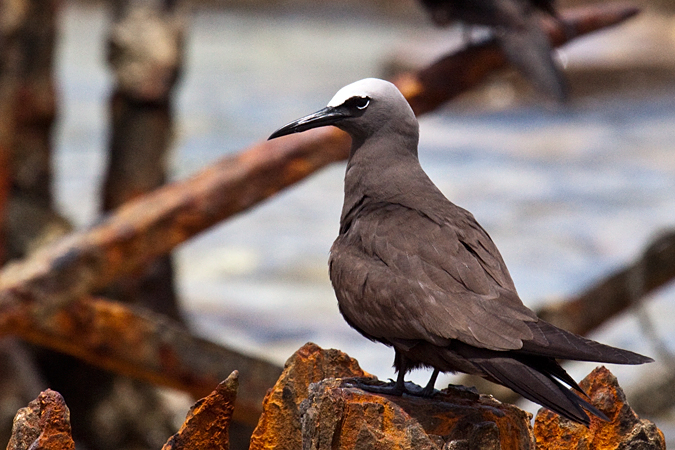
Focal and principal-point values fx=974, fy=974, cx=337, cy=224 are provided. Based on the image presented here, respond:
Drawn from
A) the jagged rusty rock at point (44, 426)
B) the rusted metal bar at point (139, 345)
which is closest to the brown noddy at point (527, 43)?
the rusted metal bar at point (139, 345)

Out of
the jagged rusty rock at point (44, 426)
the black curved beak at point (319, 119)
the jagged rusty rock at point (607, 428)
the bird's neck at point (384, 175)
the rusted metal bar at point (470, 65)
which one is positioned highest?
the rusted metal bar at point (470, 65)

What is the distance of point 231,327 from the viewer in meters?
6.38

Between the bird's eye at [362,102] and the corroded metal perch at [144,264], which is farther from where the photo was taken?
the corroded metal perch at [144,264]

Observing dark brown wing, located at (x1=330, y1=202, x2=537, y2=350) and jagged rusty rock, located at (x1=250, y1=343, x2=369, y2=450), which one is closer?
dark brown wing, located at (x1=330, y1=202, x2=537, y2=350)

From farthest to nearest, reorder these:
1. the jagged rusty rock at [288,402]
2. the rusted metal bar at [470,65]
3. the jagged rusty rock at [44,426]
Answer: the rusted metal bar at [470,65], the jagged rusty rock at [288,402], the jagged rusty rock at [44,426]

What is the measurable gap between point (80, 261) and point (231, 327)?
325 cm

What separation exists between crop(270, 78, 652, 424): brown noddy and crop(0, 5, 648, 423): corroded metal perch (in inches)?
57.2

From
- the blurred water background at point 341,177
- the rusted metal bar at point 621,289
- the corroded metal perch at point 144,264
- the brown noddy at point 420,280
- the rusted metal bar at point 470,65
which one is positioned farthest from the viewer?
the blurred water background at point 341,177

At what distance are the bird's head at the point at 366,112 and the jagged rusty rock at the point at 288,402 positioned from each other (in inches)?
16.5

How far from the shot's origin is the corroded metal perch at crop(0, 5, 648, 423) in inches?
124

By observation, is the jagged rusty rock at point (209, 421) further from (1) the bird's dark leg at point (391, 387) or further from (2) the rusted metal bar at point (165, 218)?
(2) the rusted metal bar at point (165, 218)

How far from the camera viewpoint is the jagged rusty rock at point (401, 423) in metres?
1.54

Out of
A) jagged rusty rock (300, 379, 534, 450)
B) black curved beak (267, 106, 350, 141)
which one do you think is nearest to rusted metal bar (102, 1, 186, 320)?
black curved beak (267, 106, 350, 141)

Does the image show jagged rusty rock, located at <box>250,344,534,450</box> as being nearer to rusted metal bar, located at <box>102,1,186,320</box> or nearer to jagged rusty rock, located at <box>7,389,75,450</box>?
jagged rusty rock, located at <box>7,389,75,450</box>
